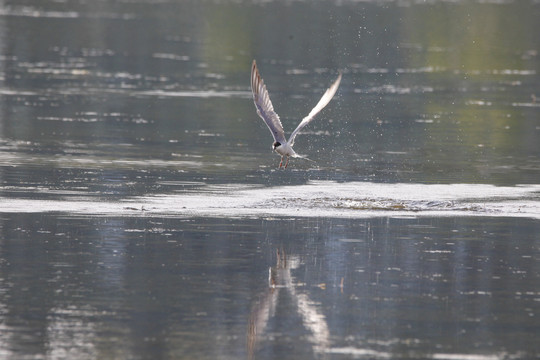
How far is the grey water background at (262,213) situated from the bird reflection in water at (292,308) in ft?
0.11

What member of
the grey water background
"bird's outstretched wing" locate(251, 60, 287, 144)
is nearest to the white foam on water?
the grey water background

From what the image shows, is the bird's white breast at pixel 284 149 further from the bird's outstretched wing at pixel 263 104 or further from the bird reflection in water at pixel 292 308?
the bird reflection in water at pixel 292 308

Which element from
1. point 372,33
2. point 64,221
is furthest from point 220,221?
point 372,33

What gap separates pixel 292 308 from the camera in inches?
457

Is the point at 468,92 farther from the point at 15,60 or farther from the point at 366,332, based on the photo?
the point at 366,332

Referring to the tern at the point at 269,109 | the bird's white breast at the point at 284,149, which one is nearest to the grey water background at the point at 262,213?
the bird's white breast at the point at 284,149

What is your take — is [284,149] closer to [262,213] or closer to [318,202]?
[318,202]

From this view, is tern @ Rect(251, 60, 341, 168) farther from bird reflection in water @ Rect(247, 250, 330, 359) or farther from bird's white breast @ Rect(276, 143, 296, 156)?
bird reflection in water @ Rect(247, 250, 330, 359)

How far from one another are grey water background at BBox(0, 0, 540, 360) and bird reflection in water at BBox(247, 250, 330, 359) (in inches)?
1.3

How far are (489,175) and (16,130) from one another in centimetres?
873

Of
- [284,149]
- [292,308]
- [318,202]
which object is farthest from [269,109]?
[292,308]

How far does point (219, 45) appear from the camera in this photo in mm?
47031

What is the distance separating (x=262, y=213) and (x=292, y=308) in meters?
4.87

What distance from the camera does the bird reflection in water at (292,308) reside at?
34.6 feet
